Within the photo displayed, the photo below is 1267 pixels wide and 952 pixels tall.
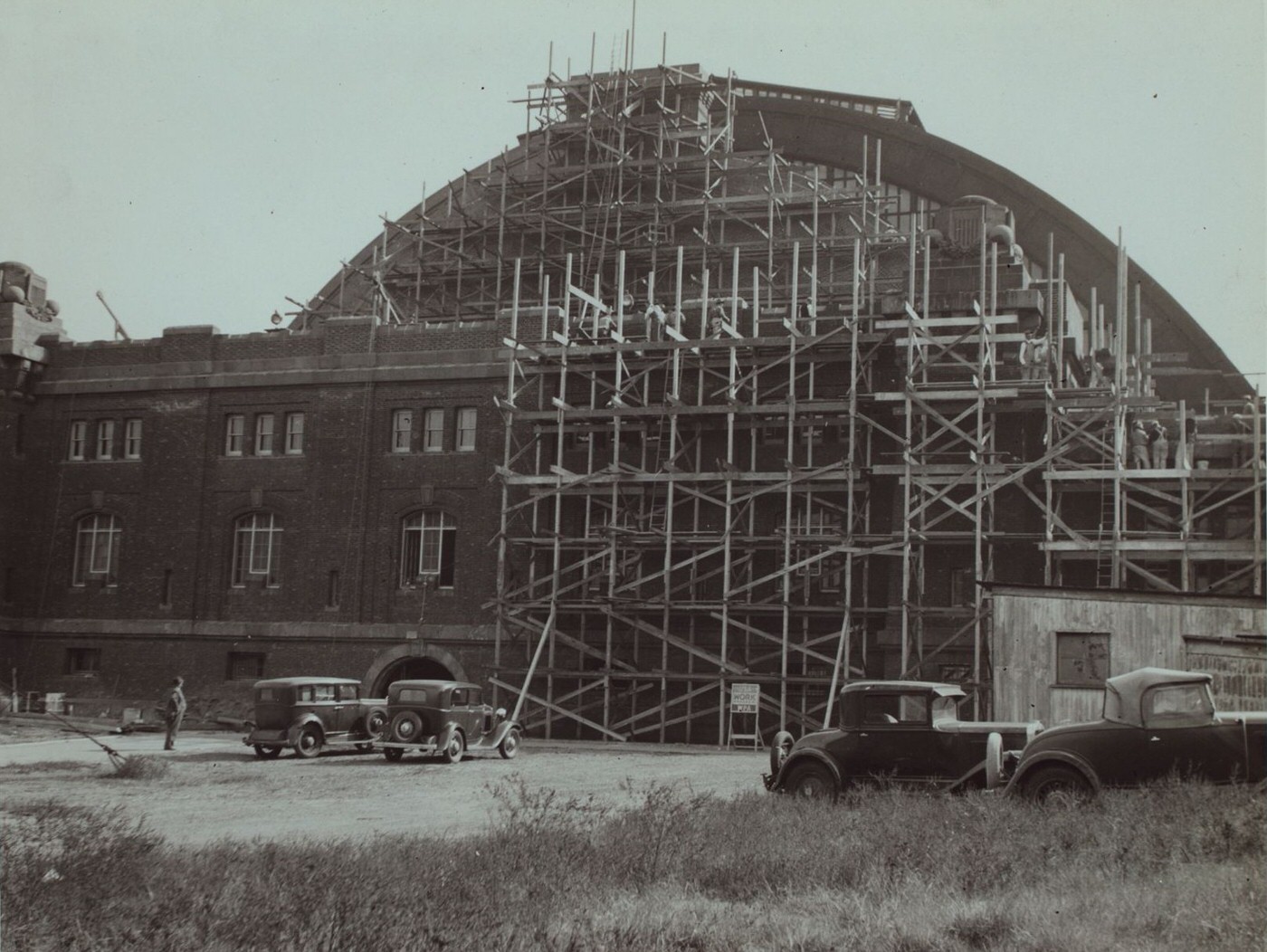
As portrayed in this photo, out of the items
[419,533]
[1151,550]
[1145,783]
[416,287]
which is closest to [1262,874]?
[1145,783]

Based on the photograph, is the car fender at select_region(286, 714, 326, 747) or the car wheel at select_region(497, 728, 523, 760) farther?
the car wheel at select_region(497, 728, 523, 760)

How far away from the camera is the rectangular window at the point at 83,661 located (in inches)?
1697

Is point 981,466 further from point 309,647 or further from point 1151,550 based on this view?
point 309,647

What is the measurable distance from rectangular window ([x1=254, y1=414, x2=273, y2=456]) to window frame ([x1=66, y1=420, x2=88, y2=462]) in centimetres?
601

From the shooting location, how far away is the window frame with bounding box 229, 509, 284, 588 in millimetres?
42062

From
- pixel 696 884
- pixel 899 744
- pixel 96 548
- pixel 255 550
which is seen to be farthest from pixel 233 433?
pixel 696 884

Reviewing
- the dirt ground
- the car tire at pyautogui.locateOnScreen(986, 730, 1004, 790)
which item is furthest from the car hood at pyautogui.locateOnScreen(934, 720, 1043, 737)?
the dirt ground

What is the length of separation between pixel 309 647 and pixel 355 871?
29.6m

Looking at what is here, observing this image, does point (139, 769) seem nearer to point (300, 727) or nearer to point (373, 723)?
point (300, 727)

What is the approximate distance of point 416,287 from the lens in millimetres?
49250

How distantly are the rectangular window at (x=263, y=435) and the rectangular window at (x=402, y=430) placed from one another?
13.4ft

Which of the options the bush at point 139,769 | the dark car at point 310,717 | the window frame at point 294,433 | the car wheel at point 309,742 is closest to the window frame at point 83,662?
the window frame at point 294,433

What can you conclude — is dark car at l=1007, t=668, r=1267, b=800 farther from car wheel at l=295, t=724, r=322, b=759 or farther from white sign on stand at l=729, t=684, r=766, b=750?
car wheel at l=295, t=724, r=322, b=759

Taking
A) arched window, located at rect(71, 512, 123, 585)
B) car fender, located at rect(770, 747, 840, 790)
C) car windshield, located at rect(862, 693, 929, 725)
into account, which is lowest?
car fender, located at rect(770, 747, 840, 790)
